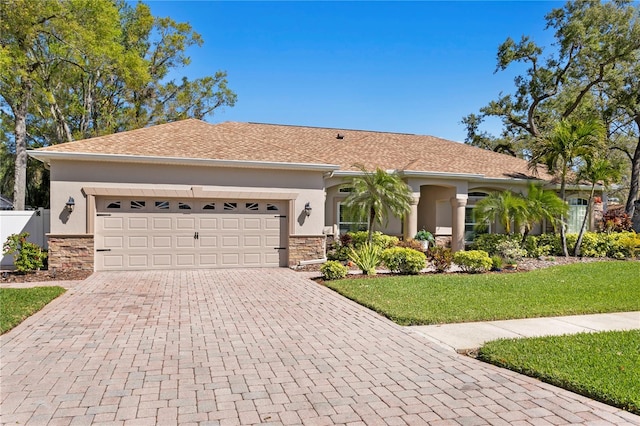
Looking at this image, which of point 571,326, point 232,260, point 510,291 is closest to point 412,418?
point 571,326

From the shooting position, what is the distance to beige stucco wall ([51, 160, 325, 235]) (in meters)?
12.0

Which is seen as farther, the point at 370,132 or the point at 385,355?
the point at 370,132

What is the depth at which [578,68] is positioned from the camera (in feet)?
82.2

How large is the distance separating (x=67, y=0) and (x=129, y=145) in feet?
34.9

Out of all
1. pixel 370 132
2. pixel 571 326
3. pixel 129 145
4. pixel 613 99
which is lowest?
pixel 571 326

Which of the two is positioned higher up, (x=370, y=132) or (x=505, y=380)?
(x=370, y=132)

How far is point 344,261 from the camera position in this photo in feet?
48.6

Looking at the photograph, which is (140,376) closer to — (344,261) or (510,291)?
(510,291)

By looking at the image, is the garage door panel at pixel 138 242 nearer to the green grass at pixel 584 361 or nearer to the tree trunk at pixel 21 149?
the tree trunk at pixel 21 149

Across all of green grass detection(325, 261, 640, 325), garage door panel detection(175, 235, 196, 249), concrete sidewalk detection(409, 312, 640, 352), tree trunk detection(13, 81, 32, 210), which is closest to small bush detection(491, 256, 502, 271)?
green grass detection(325, 261, 640, 325)

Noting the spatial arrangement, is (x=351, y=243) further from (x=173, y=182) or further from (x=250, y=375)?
(x=250, y=375)

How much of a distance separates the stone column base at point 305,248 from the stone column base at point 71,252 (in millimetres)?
5926

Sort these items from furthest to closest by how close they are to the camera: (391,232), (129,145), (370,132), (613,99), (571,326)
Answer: (613,99), (370,132), (391,232), (129,145), (571,326)

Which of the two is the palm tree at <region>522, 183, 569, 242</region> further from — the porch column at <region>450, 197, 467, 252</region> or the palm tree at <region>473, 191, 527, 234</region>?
the porch column at <region>450, 197, 467, 252</region>
